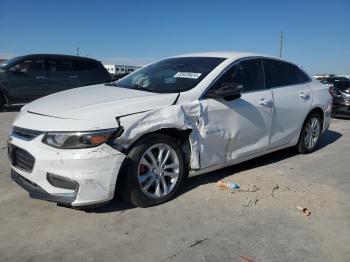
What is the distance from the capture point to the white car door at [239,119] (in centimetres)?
415

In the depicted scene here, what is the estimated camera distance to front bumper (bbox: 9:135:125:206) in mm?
3250

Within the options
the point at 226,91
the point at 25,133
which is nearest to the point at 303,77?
the point at 226,91

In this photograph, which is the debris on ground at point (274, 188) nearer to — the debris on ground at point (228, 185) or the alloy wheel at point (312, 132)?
the debris on ground at point (228, 185)

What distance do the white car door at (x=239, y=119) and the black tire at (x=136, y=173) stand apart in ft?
1.61

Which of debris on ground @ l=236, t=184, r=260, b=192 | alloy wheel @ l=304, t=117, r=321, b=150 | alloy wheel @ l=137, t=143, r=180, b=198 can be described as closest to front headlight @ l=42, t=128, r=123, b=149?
alloy wheel @ l=137, t=143, r=180, b=198

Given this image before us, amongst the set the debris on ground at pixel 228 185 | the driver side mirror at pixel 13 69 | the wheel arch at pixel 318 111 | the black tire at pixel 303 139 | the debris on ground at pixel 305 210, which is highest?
the driver side mirror at pixel 13 69

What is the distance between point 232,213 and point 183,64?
200 centimetres

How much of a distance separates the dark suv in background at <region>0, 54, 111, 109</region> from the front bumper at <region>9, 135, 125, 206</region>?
8355 mm

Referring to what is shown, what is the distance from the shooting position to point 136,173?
3.56m

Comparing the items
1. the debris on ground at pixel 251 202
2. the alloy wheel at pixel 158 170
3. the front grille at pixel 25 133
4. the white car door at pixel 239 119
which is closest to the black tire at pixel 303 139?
the white car door at pixel 239 119

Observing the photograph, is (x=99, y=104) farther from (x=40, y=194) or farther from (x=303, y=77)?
(x=303, y=77)

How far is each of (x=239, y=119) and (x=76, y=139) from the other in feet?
6.58

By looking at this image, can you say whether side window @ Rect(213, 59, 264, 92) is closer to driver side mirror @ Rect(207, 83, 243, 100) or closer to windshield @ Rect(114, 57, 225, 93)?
driver side mirror @ Rect(207, 83, 243, 100)

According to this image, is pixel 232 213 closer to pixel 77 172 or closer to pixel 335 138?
pixel 77 172
